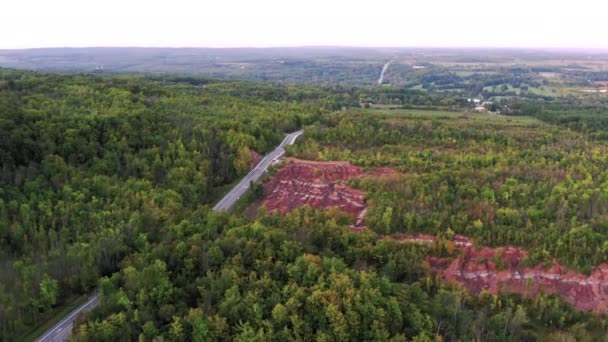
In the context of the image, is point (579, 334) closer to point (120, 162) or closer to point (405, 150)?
point (405, 150)

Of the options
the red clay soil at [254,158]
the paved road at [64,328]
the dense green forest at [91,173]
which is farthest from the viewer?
the red clay soil at [254,158]

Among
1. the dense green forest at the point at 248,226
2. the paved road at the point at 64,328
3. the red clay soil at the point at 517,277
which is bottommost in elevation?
the red clay soil at the point at 517,277

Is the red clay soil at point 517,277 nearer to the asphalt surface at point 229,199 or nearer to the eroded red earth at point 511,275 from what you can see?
the eroded red earth at point 511,275

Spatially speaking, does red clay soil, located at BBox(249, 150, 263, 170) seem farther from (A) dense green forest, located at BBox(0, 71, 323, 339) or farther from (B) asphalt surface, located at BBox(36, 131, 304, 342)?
(A) dense green forest, located at BBox(0, 71, 323, 339)

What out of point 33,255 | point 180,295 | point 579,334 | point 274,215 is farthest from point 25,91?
point 579,334

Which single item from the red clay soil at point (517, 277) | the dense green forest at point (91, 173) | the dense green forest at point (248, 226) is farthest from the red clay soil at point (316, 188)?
the red clay soil at point (517, 277)

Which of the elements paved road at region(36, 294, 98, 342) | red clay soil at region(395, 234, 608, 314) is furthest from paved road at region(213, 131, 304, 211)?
red clay soil at region(395, 234, 608, 314)

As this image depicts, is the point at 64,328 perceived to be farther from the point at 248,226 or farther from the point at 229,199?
the point at 229,199
